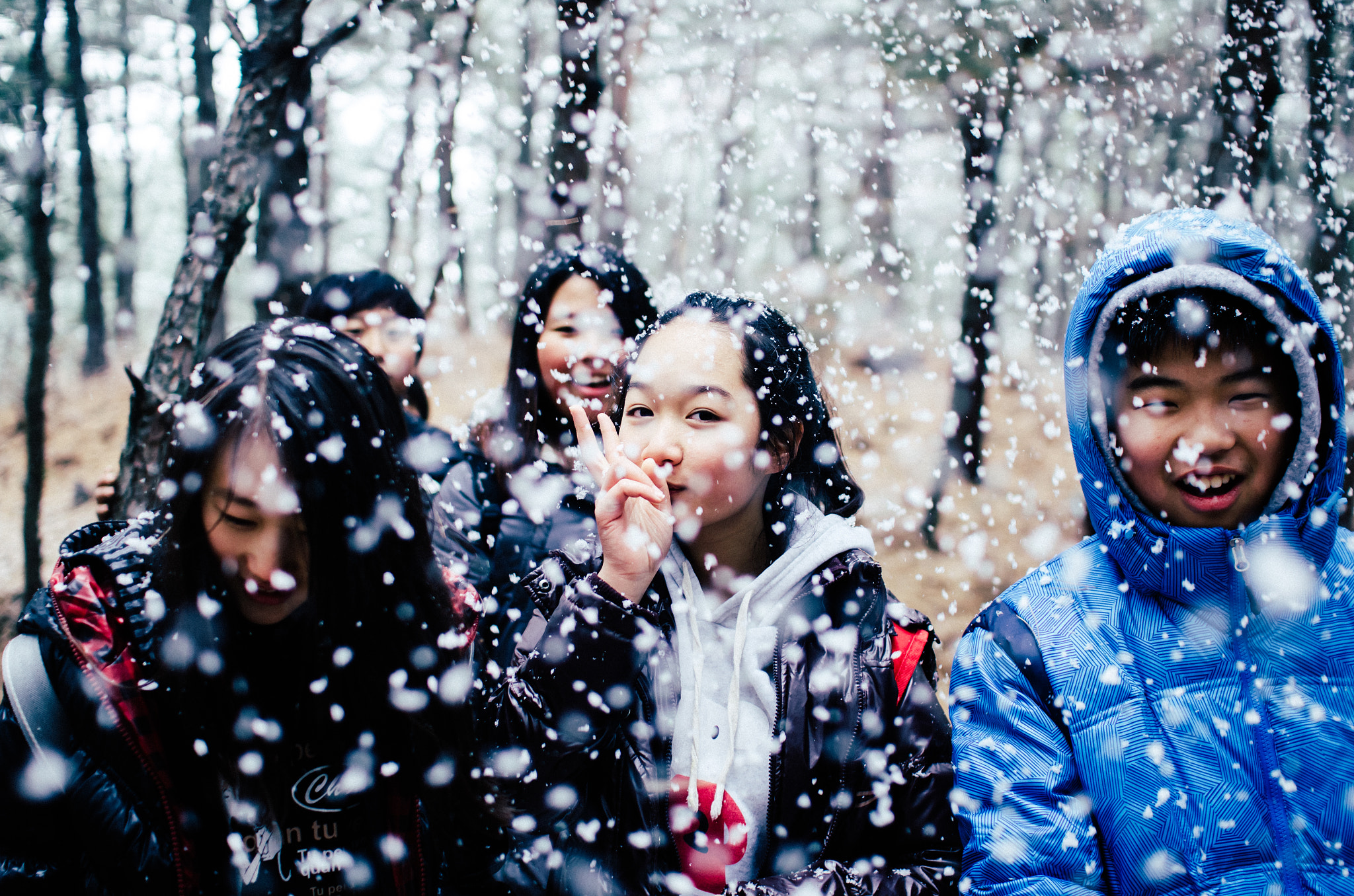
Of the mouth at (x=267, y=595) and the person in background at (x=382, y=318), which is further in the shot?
the person in background at (x=382, y=318)

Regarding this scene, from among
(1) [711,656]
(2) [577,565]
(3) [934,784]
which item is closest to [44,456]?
(2) [577,565]

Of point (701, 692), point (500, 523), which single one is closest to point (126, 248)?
point (500, 523)

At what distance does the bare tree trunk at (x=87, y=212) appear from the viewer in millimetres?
3861

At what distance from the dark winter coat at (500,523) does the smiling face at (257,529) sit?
2.23 feet

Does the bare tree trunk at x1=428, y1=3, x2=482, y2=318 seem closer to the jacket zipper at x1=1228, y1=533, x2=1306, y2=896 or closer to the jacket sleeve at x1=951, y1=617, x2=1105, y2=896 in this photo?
the jacket sleeve at x1=951, y1=617, x2=1105, y2=896

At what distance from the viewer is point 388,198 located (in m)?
6.30

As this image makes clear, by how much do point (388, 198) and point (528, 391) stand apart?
14.9 ft

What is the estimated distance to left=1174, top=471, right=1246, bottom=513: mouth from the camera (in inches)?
55.0

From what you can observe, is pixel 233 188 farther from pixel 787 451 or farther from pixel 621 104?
pixel 787 451

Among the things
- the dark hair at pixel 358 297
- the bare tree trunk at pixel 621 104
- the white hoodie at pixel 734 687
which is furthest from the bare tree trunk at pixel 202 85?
the white hoodie at pixel 734 687

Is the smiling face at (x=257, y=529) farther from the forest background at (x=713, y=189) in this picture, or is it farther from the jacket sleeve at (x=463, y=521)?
the forest background at (x=713, y=189)

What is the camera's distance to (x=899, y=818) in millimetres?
1423

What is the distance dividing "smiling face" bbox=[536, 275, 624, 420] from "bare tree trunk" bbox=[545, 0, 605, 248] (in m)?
1.71

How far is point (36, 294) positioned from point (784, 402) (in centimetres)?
436
